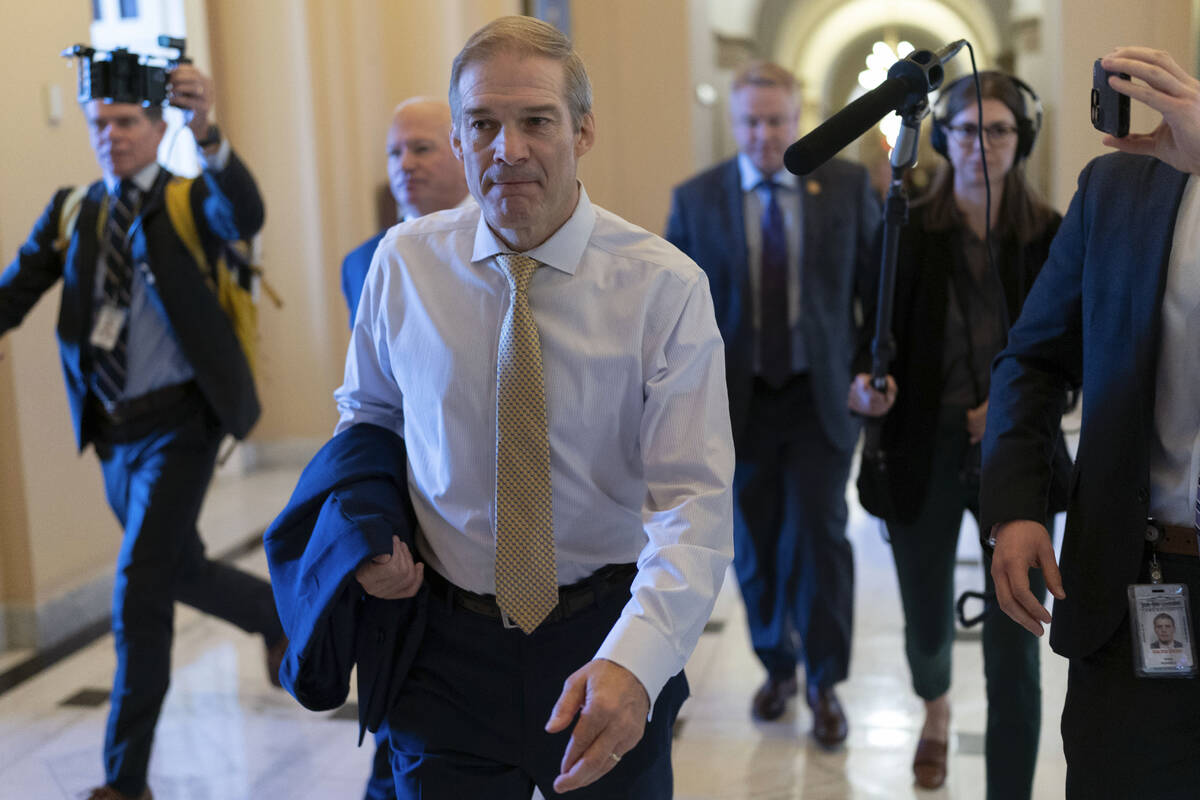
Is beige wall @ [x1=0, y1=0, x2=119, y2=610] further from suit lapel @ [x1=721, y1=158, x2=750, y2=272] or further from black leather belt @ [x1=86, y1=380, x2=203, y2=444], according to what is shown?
suit lapel @ [x1=721, y1=158, x2=750, y2=272]

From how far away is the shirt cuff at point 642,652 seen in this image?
149 cm

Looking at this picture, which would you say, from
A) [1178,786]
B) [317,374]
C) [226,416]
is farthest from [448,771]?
[317,374]

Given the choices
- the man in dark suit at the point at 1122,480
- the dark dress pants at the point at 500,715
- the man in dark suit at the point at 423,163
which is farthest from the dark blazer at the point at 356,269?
the man in dark suit at the point at 1122,480

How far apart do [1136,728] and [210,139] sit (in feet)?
8.17

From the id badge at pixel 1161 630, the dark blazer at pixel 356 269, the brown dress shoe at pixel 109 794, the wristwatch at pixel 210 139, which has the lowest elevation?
the brown dress shoe at pixel 109 794

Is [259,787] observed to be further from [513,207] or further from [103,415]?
[513,207]

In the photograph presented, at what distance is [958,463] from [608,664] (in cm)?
169

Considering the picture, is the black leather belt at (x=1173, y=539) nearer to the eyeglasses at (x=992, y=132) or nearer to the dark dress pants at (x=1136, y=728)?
the dark dress pants at (x=1136, y=728)

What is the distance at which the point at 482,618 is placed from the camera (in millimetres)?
1804

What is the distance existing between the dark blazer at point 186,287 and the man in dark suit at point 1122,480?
2.12 meters

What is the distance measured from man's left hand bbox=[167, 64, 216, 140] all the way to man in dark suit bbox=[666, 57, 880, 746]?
1.42 m

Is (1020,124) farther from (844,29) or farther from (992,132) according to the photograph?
(844,29)

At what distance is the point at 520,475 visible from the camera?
174cm

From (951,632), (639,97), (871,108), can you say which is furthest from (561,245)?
(639,97)
